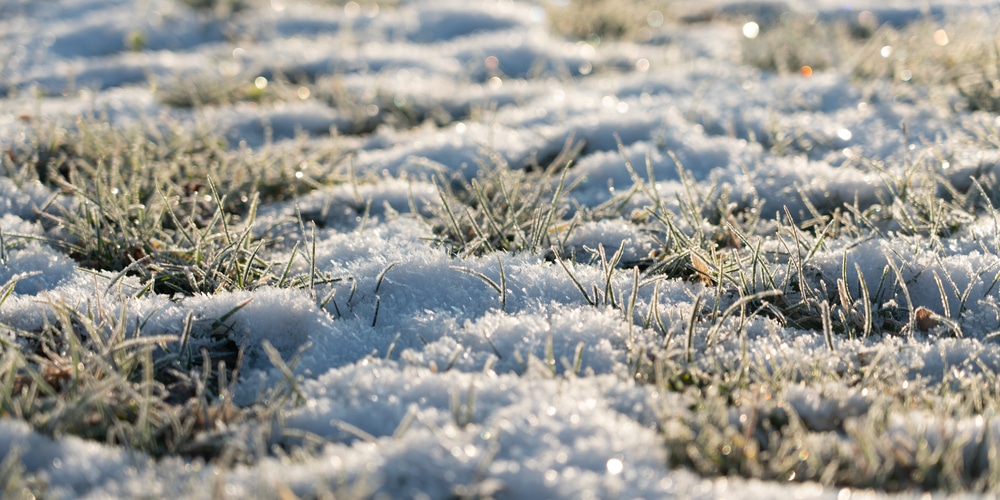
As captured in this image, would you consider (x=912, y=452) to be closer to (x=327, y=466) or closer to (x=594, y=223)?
(x=327, y=466)

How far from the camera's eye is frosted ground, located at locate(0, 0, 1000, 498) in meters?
1.35

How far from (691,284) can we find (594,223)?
0.43 meters

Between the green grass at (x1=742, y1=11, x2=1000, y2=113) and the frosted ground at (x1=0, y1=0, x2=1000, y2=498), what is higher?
the green grass at (x1=742, y1=11, x2=1000, y2=113)

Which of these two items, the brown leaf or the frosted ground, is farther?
the brown leaf

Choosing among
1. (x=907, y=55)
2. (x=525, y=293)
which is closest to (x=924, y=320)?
(x=525, y=293)

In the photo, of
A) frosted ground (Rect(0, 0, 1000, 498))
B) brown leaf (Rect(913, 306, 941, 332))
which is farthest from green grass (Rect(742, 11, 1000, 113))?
brown leaf (Rect(913, 306, 941, 332))

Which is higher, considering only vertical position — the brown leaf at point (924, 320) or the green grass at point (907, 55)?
the green grass at point (907, 55)

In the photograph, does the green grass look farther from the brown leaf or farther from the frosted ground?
the brown leaf

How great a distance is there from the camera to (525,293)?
1.90m

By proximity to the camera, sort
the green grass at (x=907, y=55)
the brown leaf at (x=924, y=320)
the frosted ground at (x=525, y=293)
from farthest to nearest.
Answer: the green grass at (x=907, y=55), the brown leaf at (x=924, y=320), the frosted ground at (x=525, y=293)

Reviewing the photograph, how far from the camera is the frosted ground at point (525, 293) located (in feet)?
4.42

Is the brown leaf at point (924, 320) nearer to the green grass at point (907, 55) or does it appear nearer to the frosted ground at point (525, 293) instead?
the frosted ground at point (525, 293)

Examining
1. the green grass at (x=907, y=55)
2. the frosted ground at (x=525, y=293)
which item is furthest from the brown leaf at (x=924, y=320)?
the green grass at (x=907, y=55)

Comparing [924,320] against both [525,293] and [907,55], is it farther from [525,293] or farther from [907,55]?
[907,55]
